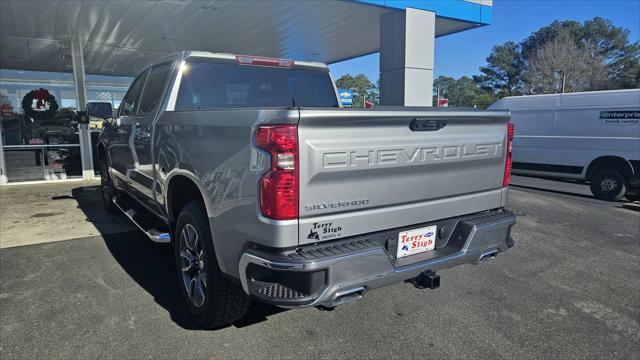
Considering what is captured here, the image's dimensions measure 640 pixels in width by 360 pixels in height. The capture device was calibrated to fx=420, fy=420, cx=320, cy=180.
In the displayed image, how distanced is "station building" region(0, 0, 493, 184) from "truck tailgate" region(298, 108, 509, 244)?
6507 mm

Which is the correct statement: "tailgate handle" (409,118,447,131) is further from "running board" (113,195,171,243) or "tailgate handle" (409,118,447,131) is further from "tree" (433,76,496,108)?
"tree" (433,76,496,108)

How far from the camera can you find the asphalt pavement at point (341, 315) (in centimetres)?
287

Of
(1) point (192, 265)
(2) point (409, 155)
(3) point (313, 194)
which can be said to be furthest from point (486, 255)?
(1) point (192, 265)

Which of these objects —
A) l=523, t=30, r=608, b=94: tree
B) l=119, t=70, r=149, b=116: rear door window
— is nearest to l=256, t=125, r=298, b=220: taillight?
l=119, t=70, r=149, b=116: rear door window

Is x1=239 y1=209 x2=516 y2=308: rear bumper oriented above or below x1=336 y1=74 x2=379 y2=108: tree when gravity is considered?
below

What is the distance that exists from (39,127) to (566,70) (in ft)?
142

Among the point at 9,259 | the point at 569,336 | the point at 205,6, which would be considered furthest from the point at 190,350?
the point at 205,6

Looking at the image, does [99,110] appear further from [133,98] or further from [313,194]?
[313,194]

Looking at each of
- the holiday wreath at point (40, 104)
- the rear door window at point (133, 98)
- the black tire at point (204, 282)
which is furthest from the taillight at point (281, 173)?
the holiday wreath at point (40, 104)

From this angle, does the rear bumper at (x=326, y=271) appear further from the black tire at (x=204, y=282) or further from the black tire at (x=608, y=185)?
the black tire at (x=608, y=185)

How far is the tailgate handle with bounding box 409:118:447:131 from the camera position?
266 centimetres

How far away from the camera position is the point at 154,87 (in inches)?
167

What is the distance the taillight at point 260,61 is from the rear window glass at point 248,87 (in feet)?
0.13

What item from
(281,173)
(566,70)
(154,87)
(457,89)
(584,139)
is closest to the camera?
(281,173)
